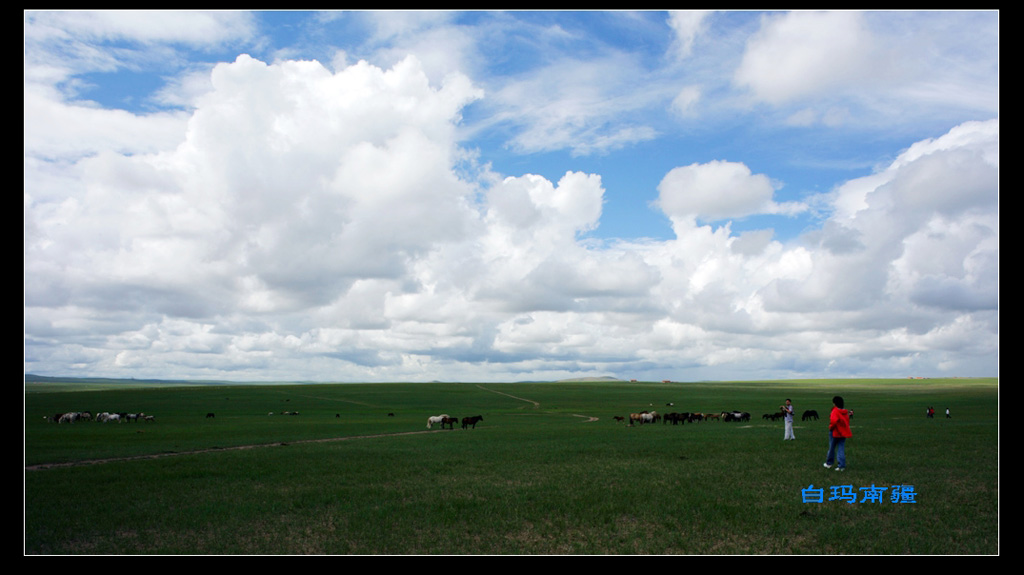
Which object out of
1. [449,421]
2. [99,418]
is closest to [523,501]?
[449,421]

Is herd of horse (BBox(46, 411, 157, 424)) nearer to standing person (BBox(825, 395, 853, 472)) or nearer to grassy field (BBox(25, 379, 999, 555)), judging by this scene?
grassy field (BBox(25, 379, 999, 555))

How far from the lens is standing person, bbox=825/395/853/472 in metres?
17.1

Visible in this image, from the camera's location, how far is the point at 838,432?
17.3m

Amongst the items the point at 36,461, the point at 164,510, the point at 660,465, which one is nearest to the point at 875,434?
the point at 660,465

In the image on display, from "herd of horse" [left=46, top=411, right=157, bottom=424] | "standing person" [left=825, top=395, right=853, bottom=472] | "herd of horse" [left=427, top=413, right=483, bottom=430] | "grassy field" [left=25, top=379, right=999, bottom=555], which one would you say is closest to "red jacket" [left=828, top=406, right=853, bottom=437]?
"standing person" [left=825, top=395, right=853, bottom=472]

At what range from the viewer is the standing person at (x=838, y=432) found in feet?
56.0

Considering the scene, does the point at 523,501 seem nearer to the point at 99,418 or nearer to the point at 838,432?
the point at 838,432

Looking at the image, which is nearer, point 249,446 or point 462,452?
point 462,452

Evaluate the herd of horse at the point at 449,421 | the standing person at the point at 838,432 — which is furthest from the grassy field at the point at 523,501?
the herd of horse at the point at 449,421

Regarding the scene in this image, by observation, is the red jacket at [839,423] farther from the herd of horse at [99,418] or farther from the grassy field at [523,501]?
the herd of horse at [99,418]

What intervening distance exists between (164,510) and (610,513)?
1169 cm

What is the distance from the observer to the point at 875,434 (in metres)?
30.2
